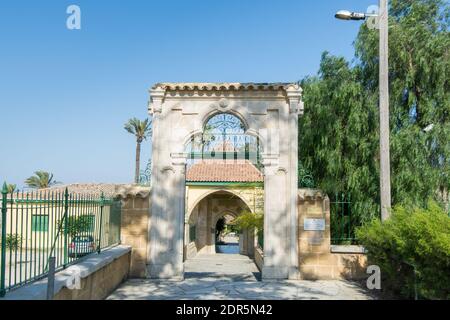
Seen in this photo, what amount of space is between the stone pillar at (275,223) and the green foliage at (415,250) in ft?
7.18

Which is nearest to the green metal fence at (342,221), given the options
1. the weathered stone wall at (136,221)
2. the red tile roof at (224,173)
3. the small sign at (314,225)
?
the small sign at (314,225)

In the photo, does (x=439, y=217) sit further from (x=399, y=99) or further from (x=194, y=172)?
(x=194, y=172)

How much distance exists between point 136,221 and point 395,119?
290 inches

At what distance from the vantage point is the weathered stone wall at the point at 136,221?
35.6ft

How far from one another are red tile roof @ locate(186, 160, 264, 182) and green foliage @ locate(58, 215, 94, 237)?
16.2 m

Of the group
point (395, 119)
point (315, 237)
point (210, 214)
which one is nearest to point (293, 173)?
point (315, 237)

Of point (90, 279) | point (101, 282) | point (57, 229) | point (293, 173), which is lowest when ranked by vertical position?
point (101, 282)

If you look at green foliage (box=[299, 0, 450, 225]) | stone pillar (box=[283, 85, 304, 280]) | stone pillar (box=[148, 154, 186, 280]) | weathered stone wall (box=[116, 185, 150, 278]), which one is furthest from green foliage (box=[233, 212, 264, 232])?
weathered stone wall (box=[116, 185, 150, 278])

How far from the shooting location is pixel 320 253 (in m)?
10.6

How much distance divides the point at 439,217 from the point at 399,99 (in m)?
6.54

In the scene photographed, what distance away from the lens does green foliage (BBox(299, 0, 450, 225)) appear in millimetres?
11172

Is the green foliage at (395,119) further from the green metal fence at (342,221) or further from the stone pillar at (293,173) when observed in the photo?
the stone pillar at (293,173)

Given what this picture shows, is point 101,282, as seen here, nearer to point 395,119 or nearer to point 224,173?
point 395,119

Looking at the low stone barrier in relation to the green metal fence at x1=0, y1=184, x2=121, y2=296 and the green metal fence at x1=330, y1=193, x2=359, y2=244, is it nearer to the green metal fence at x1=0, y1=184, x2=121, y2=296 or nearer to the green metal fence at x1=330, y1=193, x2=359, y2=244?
the green metal fence at x1=0, y1=184, x2=121, y2=296
